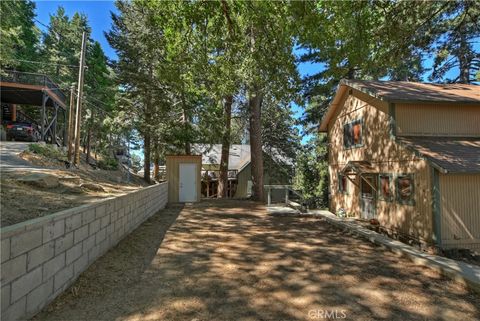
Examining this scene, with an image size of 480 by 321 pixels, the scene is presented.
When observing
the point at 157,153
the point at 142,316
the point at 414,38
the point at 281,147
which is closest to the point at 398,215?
the point at 414,38

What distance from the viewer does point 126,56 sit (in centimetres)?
2134

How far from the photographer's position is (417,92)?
13023 millimetres

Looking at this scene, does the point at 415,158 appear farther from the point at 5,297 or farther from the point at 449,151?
the point at 5,297

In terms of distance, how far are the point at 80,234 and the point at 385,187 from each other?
1139cm

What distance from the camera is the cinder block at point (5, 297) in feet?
9.34

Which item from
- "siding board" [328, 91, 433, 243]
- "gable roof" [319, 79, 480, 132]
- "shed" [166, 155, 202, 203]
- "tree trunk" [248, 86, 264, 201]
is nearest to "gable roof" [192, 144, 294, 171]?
"tree trunk" [248, 86, 264, 201]

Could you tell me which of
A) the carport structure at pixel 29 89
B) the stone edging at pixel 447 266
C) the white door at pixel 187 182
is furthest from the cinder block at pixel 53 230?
the carport structure at pixel 29 89

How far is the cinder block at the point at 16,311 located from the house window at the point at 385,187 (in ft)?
39.2

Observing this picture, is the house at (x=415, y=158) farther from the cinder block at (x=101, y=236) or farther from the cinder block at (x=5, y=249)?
the cinder block at (x=5, y=249)

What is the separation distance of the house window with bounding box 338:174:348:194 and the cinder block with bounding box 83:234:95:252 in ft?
43.9

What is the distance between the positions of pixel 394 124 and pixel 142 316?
11201 millimetres

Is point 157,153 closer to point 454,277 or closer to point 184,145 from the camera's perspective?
point 184,145

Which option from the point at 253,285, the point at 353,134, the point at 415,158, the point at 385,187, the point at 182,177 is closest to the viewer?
the point at 253,285

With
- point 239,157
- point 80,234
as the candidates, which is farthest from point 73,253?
point 239,157
